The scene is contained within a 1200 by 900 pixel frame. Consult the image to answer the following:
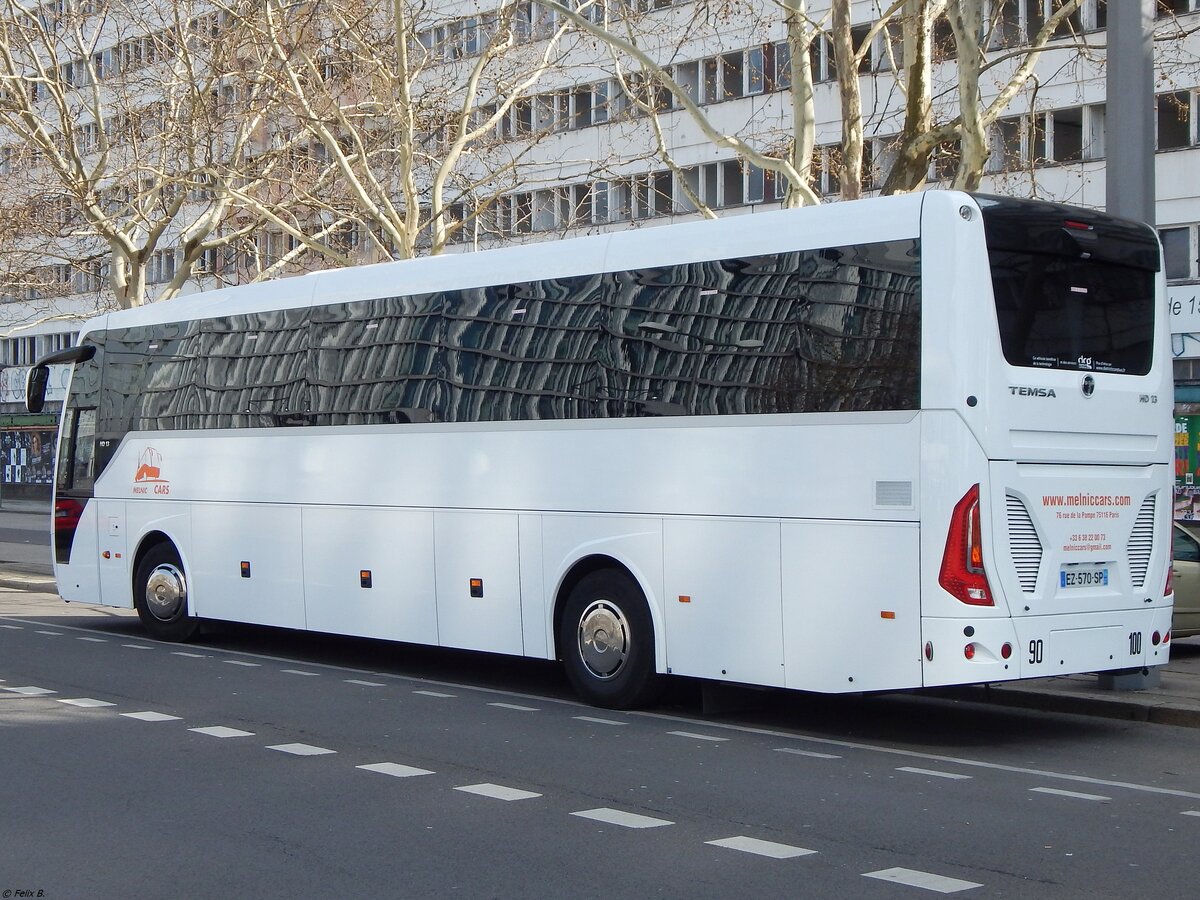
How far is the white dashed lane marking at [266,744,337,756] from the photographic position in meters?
9.52

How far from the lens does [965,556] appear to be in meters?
9.56

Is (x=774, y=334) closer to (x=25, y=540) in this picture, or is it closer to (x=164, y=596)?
(x=164, y=596)

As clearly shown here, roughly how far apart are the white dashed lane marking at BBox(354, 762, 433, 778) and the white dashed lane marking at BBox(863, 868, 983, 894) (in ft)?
10.0

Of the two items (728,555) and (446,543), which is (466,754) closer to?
(728,555)

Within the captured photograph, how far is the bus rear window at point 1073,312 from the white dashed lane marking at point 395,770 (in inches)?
166

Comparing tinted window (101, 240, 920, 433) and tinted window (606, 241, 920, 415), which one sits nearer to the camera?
tinted window (606, 241, 920, 415)

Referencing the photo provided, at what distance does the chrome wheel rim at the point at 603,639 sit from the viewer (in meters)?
11.6

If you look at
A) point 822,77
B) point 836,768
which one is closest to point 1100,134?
point 822,77

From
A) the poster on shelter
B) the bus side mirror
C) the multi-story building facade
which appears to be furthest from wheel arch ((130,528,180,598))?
the poster on shelter

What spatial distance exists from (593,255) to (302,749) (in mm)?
4273

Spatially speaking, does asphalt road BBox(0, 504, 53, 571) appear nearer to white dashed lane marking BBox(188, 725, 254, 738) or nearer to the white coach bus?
the white coach bus

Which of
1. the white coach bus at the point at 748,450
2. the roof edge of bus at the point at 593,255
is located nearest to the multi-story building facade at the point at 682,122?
the roof edge of bus at the point at 593,255

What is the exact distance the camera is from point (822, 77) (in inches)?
1499

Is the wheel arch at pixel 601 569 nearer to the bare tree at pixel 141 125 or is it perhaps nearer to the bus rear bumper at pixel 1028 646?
the bus rear bumper at pixel 1028 646
